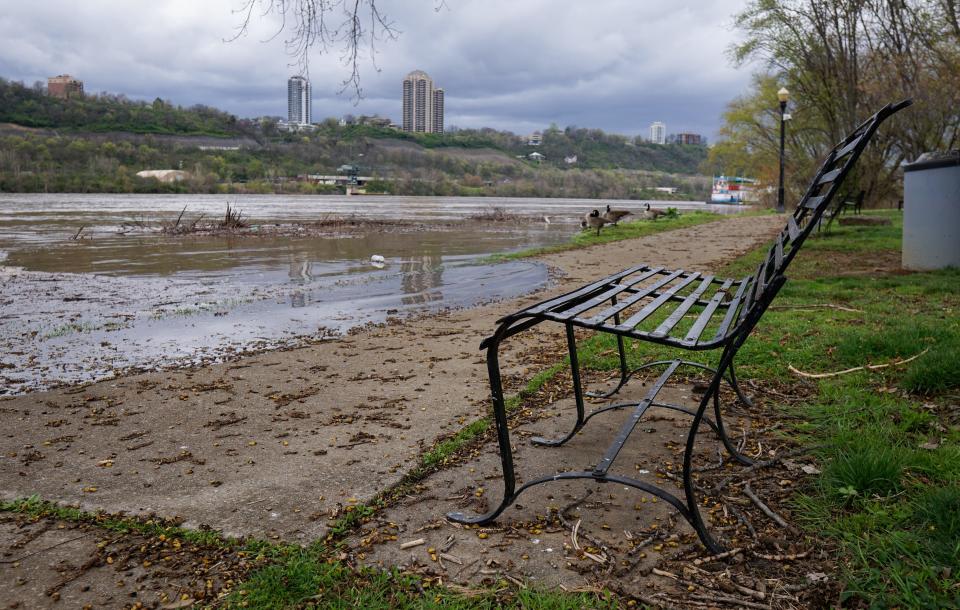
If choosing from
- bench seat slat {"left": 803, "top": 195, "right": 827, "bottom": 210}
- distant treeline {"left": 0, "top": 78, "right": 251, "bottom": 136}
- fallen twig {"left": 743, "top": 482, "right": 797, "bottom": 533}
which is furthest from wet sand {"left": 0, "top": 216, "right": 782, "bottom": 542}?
distant treeline {"left": 0, "top": 78, "right": 251, "bottom": 136}

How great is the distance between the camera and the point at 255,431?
416cm

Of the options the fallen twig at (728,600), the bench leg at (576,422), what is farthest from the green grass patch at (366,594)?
the bench leg at (576,422)

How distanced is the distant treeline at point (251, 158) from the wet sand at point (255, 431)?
77111mm

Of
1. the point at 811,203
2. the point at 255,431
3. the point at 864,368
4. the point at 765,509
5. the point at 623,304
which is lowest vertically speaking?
the point at 255,431

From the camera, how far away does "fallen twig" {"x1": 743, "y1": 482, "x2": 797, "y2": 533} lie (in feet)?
8.89

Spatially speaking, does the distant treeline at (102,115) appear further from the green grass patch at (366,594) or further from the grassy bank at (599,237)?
the green grass patch at (366,594)

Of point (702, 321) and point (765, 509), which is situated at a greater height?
point (702, 321)

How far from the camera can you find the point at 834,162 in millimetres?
3105

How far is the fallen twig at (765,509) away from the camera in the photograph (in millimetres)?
2709

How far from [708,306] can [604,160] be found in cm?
15354

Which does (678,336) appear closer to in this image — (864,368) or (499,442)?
(499,442)

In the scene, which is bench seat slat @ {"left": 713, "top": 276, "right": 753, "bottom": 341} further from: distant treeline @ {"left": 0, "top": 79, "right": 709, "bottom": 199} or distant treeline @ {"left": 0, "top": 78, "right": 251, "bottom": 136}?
distant treeline @ {"left": 0, "top": 78, "right": 251, "bottom": 136}

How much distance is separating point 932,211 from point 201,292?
10.4m

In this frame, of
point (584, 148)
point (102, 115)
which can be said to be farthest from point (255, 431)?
point (584, 148)
